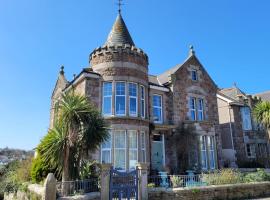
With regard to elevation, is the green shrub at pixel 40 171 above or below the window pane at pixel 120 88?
below

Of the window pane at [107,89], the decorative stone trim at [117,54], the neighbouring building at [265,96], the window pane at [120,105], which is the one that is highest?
the neighbouring building at [265,96]

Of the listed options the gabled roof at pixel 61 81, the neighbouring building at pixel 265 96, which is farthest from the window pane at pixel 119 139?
the neighbouring building at pixel 265 96

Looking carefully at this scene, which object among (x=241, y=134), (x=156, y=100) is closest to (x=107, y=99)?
(x=156, y=100)

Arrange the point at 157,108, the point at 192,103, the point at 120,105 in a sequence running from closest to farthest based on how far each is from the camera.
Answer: the point at 120,105, the point at 157,108, the point at 192,103

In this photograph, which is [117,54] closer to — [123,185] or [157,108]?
[157,108]

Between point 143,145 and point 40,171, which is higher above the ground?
point 143,145

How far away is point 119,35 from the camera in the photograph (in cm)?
2111

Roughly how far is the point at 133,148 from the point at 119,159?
124 centimetres

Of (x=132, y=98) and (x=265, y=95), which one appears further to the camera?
(x=265, y=95)

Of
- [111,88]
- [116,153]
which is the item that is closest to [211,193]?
[116,153]

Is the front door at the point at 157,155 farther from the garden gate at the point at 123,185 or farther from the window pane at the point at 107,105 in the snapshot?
the garden gate at the point at 123,185

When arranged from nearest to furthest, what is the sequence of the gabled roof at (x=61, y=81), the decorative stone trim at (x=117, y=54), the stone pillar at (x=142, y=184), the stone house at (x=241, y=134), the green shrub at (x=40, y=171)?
the stone pillar at (x=142, y=184) < the green shrub at (x=40, y=171) < the decorative stone trim at (x=117, y=54) < the gabled roof at (x=61, y=81) < the stone house at (x=241, y=134)

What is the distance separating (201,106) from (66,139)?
15.1 meters

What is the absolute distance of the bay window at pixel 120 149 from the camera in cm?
1773
